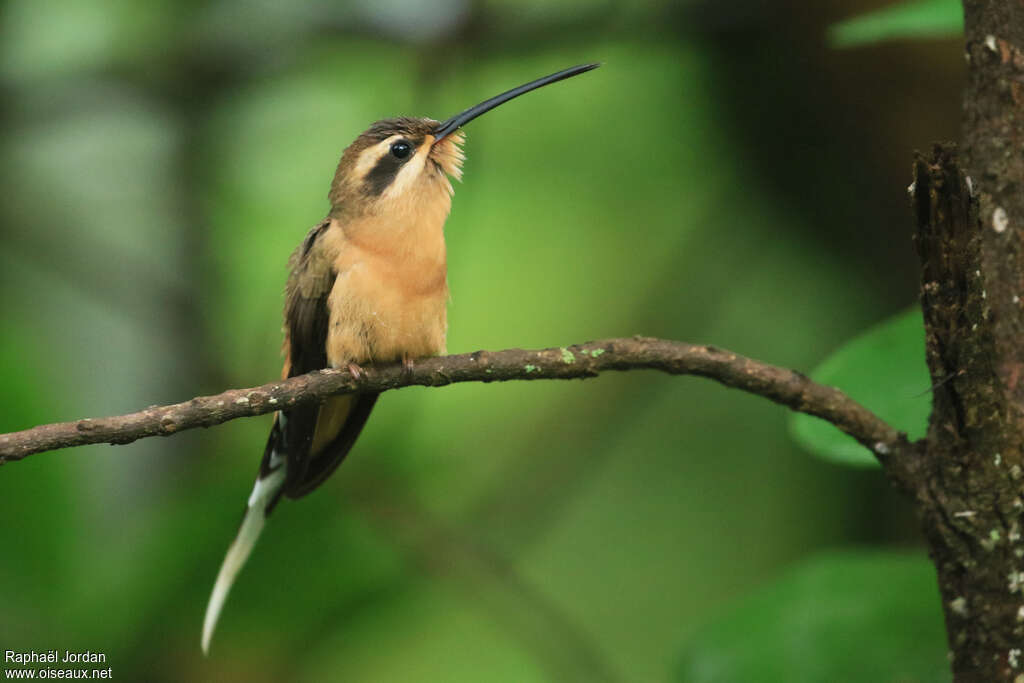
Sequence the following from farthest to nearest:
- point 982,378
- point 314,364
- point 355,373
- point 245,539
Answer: point 245,539 → point 314,364 → point 355,373 → point 982,378

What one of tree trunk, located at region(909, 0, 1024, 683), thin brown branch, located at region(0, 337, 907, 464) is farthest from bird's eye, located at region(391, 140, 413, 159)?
tree trunk, located at region(909, 0, 1024, 683)

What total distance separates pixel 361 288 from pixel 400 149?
0.35 meters

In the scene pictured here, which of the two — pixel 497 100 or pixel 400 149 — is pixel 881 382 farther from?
pixel 400 149

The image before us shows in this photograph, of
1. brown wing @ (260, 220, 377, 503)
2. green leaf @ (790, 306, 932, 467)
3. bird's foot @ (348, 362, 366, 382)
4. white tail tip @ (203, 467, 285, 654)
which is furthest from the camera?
white tail tip @ (203, 467, 285, 654)

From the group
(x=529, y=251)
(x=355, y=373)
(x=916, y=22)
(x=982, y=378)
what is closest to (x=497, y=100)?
(x=355, y=373)

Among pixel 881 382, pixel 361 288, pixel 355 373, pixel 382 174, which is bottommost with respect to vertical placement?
pixel 881 382

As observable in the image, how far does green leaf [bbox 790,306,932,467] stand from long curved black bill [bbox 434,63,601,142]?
0.79 m

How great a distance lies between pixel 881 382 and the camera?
2.20m

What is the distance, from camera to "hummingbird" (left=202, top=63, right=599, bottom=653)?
2.34 meters

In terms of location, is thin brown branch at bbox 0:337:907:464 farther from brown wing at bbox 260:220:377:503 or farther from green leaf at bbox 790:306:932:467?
brown wing at bbox 260:220:377:503

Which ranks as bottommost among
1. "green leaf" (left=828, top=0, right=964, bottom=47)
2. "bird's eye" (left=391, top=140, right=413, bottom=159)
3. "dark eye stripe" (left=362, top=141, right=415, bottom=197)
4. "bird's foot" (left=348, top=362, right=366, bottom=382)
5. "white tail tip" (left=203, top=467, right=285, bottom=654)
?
"white tail tip" (left=203, top=467, right=285, bottom=654)

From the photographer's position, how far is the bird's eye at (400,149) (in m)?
2.50

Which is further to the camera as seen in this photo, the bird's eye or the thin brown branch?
the bird's eye

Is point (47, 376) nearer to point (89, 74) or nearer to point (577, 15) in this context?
point (89, 74)
